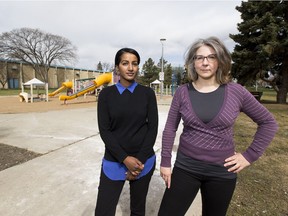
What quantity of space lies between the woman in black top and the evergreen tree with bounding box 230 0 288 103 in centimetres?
1415

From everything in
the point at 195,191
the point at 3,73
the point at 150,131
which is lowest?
the point at 195,191

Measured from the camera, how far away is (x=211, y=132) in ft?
5.16

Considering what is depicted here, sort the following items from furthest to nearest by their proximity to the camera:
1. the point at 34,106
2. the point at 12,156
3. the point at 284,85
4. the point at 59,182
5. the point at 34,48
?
the point at 34,48, the point at 284,85, the point at 34,106, the point at 12,156, the point at 59,182

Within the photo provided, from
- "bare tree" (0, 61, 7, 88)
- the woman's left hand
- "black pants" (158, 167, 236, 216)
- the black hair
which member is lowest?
"black pants" (158, 167, 236, 216)

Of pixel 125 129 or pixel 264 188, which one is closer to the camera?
pixel 125 129

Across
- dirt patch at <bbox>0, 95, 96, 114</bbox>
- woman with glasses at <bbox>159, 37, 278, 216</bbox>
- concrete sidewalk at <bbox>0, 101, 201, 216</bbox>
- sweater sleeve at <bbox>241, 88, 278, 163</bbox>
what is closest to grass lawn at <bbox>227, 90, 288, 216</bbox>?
concrete sidewalk at <bbox>0, 101, 201, 216</bbox>

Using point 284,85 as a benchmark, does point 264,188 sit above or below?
below

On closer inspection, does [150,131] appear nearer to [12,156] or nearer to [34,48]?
[12,156]

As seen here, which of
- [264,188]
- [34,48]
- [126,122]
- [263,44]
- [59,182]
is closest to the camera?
[126,122]

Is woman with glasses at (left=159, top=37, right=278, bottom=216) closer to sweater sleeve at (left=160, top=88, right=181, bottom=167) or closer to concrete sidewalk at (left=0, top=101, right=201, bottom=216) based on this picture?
sweater sleeve at (left=160, top=88, right=181, bottom=167)

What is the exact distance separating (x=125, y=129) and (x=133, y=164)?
11.0 inches

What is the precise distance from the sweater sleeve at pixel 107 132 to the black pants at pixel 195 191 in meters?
0.44

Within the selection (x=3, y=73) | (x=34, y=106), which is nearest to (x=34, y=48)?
(x=3, y=73)

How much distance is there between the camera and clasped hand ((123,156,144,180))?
1.79 meters
